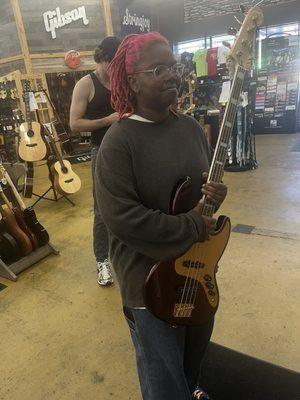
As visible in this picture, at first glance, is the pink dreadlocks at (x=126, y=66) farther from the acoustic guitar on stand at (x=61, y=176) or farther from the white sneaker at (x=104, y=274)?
the acoustic guitar on stand at (x=61, y=176)

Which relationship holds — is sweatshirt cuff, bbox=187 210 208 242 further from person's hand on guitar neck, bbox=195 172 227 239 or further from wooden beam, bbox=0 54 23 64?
wooden beam, bbox=0 54 23 64

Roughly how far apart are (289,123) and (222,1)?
3214 millimetres

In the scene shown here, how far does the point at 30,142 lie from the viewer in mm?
3938

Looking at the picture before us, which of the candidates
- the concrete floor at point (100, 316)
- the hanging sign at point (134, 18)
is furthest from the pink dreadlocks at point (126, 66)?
the hanging sign at point (134, 18)

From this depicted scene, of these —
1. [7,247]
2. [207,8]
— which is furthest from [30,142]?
[207,8]

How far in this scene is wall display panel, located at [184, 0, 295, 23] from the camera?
7.22 metres

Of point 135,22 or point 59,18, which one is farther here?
point 135,22

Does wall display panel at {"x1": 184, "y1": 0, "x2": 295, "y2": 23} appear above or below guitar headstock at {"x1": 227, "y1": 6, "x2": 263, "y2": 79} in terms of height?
above

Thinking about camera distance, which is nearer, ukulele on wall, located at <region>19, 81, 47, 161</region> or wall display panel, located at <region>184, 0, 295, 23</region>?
ukulele on wall, located at <region>19, 81, 47, 161</region>

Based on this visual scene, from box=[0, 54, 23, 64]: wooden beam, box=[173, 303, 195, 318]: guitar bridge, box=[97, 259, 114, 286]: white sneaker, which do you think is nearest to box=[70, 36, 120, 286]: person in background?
box=[97, 259, 114, 286]: white sneaker

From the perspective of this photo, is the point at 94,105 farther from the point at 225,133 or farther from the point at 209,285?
the point at 209,285

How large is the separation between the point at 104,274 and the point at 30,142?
2282 mm

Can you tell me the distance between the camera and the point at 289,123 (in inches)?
288

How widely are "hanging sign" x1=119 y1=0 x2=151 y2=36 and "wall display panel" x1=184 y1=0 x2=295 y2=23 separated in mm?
993
